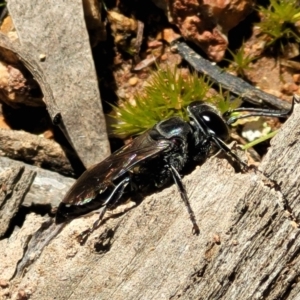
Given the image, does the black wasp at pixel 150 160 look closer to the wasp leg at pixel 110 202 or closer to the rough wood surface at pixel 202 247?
the wasp leg at pixel 110 202

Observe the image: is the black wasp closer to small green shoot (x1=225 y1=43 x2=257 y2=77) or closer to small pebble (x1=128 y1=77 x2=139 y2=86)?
small green shoot (x1=225 y1=43 x2=257 y2=77)

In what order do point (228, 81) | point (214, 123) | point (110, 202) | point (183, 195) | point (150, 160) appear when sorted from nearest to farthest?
1. point (183, 195)
2. point (110, 202)
3. point (214, 123)
4. point (150, 160)
5. point (228, 81)

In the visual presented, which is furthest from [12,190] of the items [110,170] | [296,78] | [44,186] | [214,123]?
[296,78]

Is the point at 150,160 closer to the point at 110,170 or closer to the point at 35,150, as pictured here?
the point at 110,170

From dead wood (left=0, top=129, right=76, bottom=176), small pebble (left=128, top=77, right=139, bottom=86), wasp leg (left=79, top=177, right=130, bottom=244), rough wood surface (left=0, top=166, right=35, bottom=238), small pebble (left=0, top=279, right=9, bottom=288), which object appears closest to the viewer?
wasp leg (left=79, top=177, right=130, bottom=244)

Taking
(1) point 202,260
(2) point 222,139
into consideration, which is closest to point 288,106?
(2) point 222,139

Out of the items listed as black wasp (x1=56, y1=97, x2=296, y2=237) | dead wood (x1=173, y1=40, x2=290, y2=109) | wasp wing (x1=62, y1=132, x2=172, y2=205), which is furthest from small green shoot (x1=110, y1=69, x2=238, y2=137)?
wasp wing (x1=62, y1=132, x2=172, y2=205)
